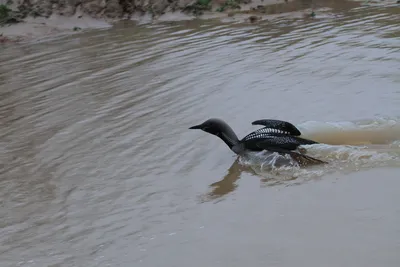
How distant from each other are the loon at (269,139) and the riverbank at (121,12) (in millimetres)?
7707

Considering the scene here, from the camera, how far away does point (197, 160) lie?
5457mm

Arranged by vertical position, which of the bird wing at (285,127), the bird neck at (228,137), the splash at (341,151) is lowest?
the splash at (341,151)

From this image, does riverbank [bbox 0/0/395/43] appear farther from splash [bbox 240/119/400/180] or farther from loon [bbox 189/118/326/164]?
loon [bbox 189/118/326/164]

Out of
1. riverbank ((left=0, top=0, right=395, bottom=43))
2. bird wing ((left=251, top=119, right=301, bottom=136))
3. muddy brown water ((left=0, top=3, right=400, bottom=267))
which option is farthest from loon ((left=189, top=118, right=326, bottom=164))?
riverbank ((left=0, top=0, right=395, bottom=43))

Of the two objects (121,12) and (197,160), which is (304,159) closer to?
(197,160)

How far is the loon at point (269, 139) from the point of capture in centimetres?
518

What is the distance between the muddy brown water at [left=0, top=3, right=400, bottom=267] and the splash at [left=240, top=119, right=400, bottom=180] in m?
0.02

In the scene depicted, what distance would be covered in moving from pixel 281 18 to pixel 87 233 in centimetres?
950

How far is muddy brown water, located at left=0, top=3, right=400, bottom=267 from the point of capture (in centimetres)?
390

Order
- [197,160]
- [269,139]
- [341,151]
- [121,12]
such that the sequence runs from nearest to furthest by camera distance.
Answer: [341,151] → [269,139] → [197,160] → [121,12]

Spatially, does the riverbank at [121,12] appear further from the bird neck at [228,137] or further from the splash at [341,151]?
the bird neck at [228,137]

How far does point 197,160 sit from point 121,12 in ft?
31.7

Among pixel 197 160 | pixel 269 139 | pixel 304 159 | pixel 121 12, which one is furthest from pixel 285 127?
pixel 121 12

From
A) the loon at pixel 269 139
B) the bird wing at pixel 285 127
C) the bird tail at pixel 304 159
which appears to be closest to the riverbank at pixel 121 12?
the loon at pixel 269 139
